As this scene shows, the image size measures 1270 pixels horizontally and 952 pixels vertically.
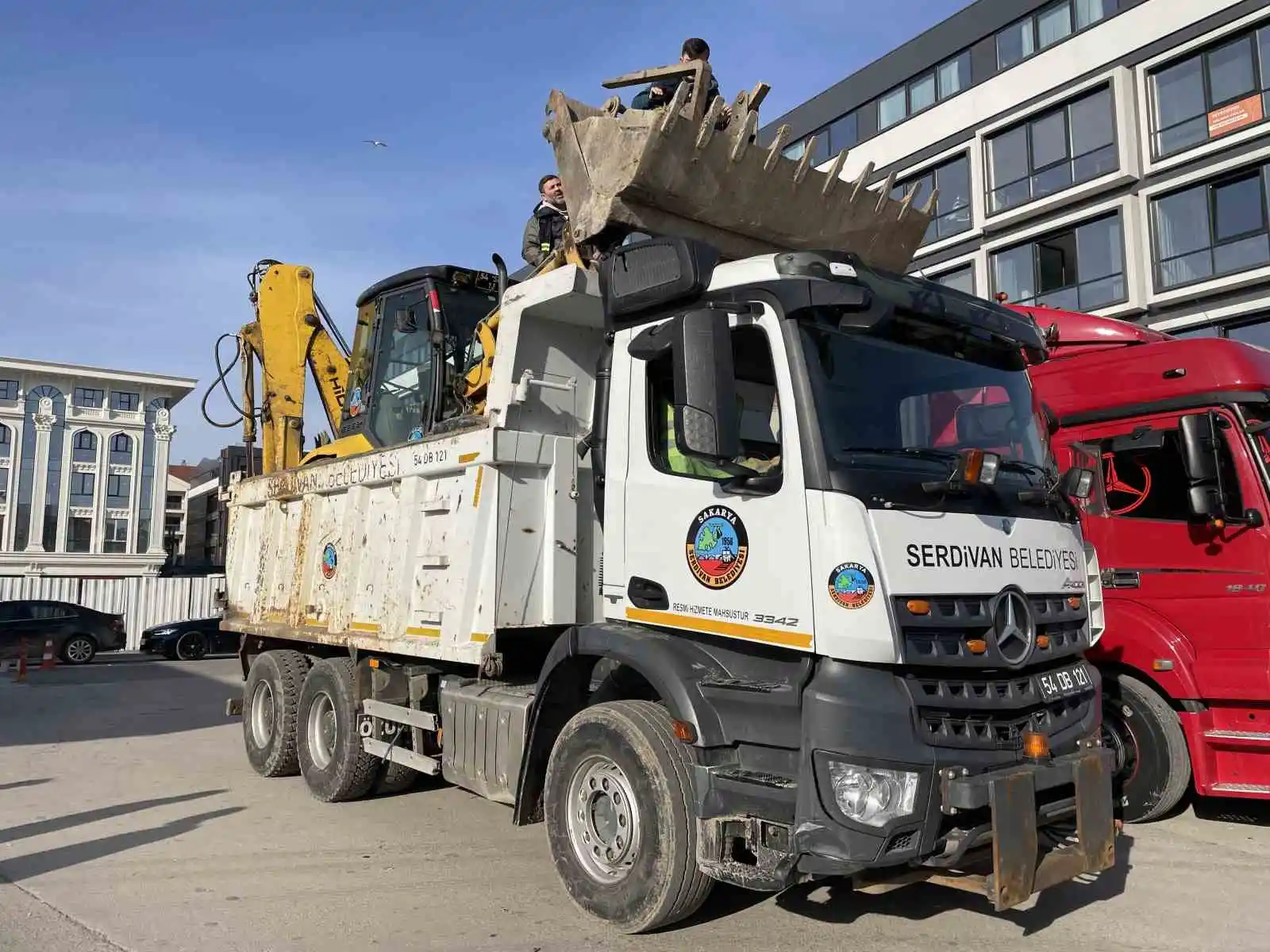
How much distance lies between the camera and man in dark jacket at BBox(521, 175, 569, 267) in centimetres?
664

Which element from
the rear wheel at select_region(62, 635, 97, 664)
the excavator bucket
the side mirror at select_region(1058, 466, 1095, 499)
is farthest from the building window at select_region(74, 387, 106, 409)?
the side mirror at select_region(1058, 466, 1095, 499)

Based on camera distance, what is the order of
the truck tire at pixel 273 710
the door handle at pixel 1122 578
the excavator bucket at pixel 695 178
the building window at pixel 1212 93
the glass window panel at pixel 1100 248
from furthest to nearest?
the glass window panel at pixel 1100 248 < the building window at pixel 1212 93 < the truck tire at pixel 273 710 < the door handle at pixel 1122 578 < the excavator bucket at pixel 695 178

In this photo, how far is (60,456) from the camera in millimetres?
56188

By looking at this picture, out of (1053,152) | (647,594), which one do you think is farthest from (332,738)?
(1053,152)

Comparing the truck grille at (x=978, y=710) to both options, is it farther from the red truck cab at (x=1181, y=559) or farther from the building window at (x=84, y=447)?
the building window at (x=84, y=447)

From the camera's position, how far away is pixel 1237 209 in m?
21.4

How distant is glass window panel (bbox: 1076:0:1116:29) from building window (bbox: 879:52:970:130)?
123 inches

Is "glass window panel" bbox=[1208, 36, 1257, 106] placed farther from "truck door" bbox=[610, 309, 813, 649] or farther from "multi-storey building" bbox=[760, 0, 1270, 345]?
"truck door" bbox=[610, 309, 813, 649]

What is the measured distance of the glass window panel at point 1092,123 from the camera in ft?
77.1

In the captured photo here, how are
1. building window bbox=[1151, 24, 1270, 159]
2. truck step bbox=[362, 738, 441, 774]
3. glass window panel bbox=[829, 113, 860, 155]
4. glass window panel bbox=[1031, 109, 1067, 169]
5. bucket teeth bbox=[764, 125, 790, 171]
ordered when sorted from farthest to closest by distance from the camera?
glass window panel bbox=[829, 113, 860, 155] → glass window panel bbox=[1031, 109, 1067, 169] → building window bbox=[1151, 24, 1270, 159] → truck step bbox=[362, 738, 441, 774] → bucket teeth bbox=[764, 125, 790, 171]

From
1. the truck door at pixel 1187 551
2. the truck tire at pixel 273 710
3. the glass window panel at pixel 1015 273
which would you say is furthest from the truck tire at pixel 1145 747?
the glass window panel at pixel 1015 273

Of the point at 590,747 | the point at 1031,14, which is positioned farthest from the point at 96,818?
the point at 1031,14

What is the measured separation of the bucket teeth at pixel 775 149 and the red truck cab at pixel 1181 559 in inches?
66.1

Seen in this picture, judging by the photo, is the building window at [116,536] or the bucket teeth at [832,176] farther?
the building window at [116,536]
